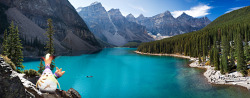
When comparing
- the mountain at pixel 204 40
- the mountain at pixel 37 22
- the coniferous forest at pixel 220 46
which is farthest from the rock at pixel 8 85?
the mountain at pixel 37 22

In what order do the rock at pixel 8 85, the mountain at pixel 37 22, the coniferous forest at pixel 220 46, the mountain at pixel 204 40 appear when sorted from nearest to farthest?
the rock at pixel 8 85 < the coniferous forest at pixel 220 46 < the mountain at pixel 204 40 < the mountain at pixel 37 22

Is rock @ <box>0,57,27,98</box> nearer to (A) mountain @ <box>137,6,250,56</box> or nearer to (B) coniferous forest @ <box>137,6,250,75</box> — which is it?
(B) coniferous forest @ <box>137,6,250,75</box>

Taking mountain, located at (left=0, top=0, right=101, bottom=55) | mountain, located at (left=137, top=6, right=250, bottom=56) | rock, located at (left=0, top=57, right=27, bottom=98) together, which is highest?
mountain, located at (left=0, top=0, right=101, bottom=55)

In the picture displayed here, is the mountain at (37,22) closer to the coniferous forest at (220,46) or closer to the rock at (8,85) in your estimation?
the coniferous forest at (220,46)

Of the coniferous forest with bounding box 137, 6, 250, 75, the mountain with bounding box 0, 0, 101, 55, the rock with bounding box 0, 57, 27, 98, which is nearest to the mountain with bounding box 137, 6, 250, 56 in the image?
the coniferous forest with bounding box 137, 6, 250, 75

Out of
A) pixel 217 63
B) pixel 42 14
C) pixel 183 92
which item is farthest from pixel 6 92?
pixel 42 14

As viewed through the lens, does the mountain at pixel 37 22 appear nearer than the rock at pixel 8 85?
No

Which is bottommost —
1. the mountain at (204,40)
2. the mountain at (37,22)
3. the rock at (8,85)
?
the rock at (8,85)

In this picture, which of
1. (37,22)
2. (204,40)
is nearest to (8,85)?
(204,40)

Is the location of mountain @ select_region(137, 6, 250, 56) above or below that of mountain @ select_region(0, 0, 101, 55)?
below

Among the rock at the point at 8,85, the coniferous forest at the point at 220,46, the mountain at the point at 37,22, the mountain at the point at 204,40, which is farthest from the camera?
the mountain at the point at 37,22

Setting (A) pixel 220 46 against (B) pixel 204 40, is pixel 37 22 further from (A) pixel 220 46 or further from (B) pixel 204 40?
(A) pixel 220 46
